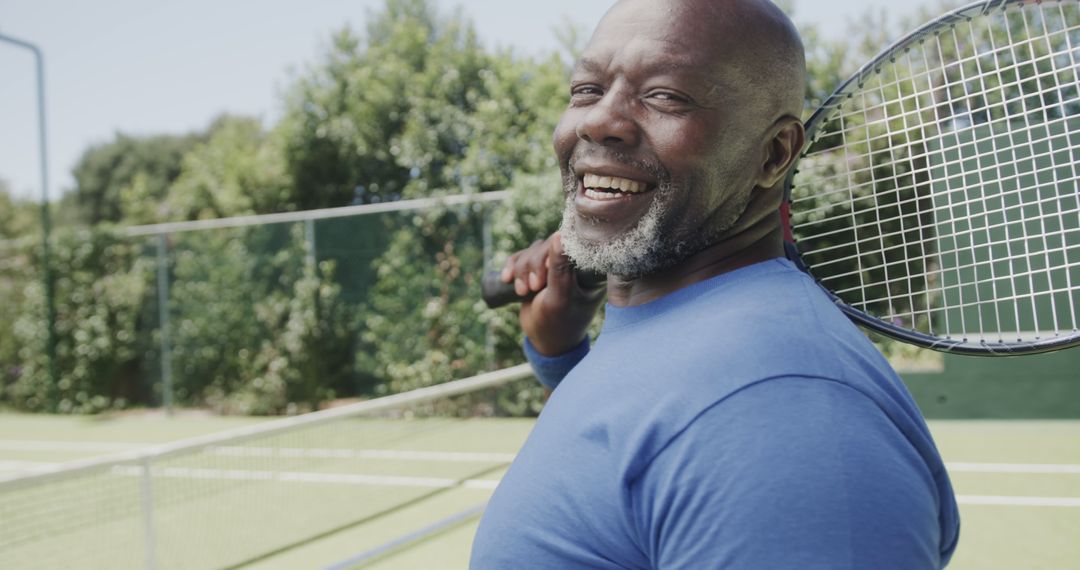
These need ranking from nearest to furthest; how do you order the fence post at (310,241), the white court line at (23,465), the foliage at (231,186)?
the white court line at (23,465)
the fence post at (310,241)
the foliage at (231,186)

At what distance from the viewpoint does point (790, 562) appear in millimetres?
815

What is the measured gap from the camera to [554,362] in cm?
179

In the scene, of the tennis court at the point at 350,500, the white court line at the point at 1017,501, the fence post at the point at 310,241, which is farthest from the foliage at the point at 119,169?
the white court line at the point at 1017,501

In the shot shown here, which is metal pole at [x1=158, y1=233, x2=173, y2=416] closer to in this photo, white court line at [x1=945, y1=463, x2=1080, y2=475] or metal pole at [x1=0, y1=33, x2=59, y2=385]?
metal pole at [x1=0, y1=33, x2=59, y2=385]

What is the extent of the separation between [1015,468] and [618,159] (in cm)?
689

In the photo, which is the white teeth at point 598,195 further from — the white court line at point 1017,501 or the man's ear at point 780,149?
the white court line at point 1017,501

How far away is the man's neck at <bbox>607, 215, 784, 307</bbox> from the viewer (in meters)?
1.14

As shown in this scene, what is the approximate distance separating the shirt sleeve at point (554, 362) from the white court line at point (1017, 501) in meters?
4.87

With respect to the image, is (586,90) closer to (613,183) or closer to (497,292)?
(613,183)

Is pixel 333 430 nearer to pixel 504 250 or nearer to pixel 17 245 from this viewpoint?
pixel 504 250

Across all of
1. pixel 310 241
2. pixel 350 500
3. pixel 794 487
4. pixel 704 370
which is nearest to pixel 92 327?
pixel 310 241

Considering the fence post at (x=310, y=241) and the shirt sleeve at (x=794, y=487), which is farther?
the fence post at (x=310, y=241)

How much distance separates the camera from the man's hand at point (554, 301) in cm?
173

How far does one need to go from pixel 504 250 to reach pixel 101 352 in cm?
683
